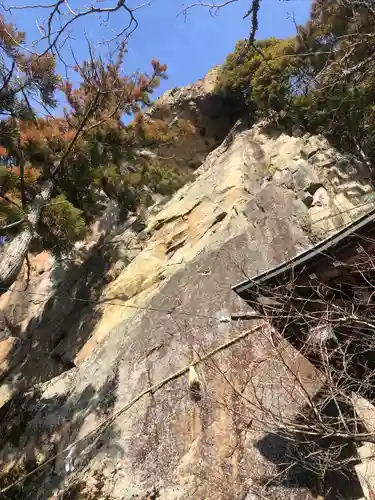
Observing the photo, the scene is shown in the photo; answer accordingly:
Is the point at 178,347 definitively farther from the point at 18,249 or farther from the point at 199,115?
the point at 199,115

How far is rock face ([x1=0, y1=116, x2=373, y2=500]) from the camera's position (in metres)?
6.49

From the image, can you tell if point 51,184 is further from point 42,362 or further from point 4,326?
point 4,326

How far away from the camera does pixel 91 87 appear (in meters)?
9.62

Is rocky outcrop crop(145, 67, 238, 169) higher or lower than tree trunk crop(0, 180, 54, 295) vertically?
higher

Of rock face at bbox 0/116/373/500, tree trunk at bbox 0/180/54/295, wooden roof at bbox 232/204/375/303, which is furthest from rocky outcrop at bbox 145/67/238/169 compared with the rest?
wooden roof at bbox 232/204/375/303

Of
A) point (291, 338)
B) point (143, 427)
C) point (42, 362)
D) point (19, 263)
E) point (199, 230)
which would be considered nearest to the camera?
point (291, 338)

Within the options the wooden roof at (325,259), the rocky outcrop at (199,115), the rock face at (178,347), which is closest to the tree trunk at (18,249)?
the rock face at (178,347)

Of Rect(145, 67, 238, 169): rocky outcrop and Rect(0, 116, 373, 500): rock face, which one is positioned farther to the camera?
Rect(145, 67, 238, 169): rocky outcrop

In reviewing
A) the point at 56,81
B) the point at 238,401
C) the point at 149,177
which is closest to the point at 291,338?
the point at 238,401

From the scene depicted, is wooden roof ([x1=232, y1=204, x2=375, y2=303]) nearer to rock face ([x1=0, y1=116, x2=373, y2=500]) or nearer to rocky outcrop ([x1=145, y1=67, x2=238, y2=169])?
rock face ([x1=0, y1=116, x2=373, y2=500])

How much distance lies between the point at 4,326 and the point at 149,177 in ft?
19.3

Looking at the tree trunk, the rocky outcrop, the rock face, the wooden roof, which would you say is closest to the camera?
the wooden roof

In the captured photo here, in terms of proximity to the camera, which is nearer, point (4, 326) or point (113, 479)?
point (113, 479)

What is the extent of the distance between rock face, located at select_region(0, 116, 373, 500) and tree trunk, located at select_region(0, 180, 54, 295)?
196 cm
